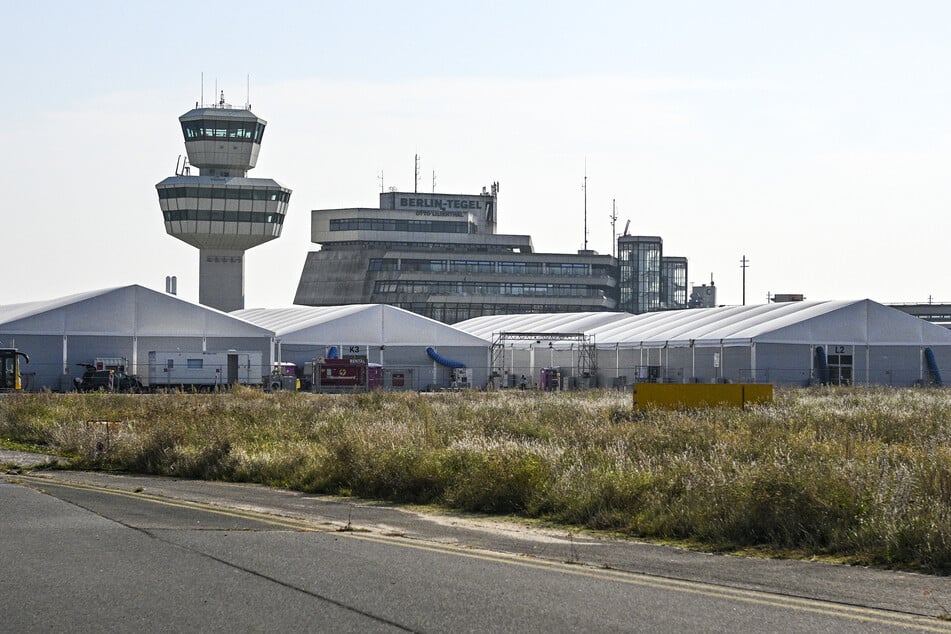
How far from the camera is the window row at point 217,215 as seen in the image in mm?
107625

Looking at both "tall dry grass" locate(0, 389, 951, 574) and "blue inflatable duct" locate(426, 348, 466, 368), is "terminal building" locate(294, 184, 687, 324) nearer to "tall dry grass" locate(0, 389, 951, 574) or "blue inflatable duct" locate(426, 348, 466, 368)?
"blue inflatable duct" locate(426, 348, 466, 368)

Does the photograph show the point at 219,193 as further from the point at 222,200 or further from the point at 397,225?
the point at 397,225

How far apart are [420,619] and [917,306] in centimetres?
13743

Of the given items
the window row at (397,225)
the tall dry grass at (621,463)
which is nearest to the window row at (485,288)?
the window row at (397,225)

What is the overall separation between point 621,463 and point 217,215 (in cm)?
9364

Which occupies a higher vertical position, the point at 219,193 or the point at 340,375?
the point at 219,193

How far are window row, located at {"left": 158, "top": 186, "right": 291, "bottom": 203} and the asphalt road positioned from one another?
Result: 307ft

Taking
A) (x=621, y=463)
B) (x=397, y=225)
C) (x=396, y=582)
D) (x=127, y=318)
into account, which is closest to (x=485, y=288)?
(x=397, y=225)

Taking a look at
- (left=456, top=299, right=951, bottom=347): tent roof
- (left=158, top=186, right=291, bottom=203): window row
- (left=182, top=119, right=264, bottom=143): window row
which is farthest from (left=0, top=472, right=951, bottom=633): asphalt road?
(left=182, top=119, right=264, bottom=143): window row

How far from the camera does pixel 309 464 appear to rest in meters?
21.1

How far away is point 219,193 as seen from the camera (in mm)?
107188

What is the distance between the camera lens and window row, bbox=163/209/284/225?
108 metres

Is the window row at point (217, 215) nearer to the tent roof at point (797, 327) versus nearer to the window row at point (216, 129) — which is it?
the window row at point (216, 129)

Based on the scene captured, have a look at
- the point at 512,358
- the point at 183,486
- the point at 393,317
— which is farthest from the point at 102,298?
the point at 183,486
